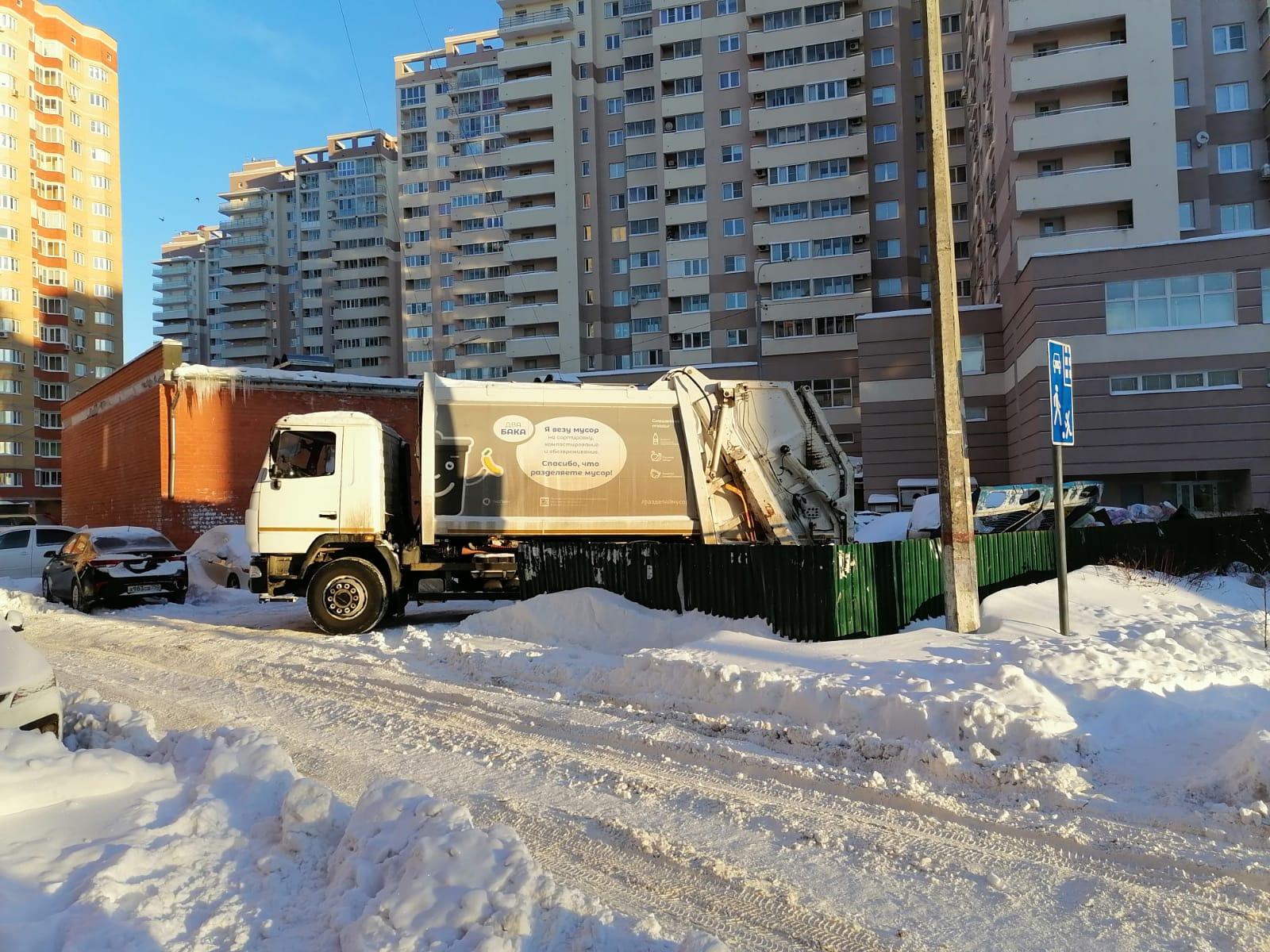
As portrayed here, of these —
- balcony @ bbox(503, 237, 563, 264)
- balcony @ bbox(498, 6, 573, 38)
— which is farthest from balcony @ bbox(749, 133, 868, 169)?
balcony @ bbox(498, 6, 573, 38)

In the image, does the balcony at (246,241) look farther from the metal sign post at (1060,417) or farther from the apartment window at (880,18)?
the metal sign post at (1060,417)

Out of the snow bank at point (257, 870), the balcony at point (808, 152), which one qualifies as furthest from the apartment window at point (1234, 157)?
the snow bank at point (257, 870)

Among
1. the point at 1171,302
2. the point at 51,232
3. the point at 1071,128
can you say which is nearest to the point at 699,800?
the point at 1171,302

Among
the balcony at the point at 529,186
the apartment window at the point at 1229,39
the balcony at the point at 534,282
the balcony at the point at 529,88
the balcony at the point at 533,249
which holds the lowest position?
the balcony at the point at 534,282

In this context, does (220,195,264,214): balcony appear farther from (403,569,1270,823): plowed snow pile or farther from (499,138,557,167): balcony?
(403,569,1270,823): plowed snow pile

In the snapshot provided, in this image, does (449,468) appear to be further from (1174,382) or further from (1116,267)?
(1174,382)

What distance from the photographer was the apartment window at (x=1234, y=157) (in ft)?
153

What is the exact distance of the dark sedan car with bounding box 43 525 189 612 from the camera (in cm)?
1694

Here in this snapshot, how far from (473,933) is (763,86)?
65954 mm

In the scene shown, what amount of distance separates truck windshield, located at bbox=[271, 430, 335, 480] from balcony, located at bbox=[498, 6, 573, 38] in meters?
72.1

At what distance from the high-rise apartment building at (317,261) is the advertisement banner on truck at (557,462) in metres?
91.0

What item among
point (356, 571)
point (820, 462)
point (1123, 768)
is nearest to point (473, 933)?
point (1123, 768)

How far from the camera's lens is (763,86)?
6222 centimetres

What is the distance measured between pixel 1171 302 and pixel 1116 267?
7.67 ft
